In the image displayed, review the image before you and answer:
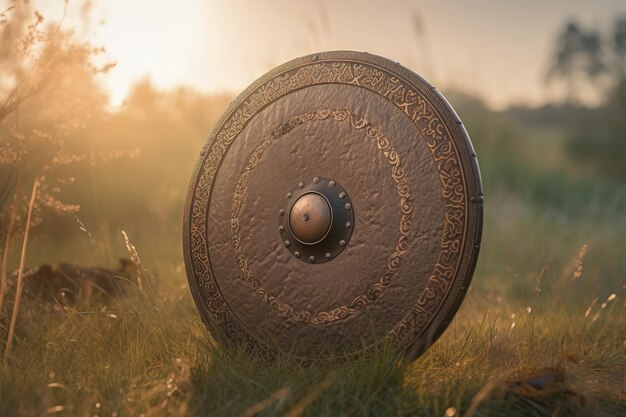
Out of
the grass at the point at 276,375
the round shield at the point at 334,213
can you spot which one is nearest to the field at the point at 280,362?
the grass at the point at 276,375

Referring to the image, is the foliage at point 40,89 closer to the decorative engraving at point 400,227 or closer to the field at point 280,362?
the field at point 280,362

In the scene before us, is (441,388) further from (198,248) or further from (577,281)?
(577,281)

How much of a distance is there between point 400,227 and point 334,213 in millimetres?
277

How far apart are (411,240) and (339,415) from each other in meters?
0.69

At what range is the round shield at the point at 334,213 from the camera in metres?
2.55

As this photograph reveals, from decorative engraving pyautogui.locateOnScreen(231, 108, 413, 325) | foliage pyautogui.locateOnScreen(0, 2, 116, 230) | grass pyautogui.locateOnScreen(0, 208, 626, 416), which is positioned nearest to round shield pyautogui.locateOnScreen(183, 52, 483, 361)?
decorative engraving pyautogui.locateOnScreen(231, 108, 413, 325)

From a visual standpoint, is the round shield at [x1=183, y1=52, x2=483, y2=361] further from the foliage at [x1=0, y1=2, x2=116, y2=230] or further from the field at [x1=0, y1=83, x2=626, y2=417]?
the foliage at [x1=0, y1=2, x2=116, y2=230]

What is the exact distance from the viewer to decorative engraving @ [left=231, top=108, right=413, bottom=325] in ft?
8.59

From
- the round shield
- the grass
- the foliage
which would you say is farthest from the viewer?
the foliage

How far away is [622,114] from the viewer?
1423cm

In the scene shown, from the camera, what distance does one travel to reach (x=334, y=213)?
2.74 metres

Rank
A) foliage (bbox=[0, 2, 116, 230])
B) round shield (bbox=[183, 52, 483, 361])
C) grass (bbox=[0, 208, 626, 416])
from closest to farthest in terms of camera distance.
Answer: grass (bbox=[0, 208, 626, 416]) < round shield (bbox=[183, 52, 483, 361]) < foliage (bbox=[0, 2, 116, 230])

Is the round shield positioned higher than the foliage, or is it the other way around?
the foliage

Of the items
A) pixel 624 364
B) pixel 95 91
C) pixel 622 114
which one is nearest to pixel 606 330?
pixel 624 364
